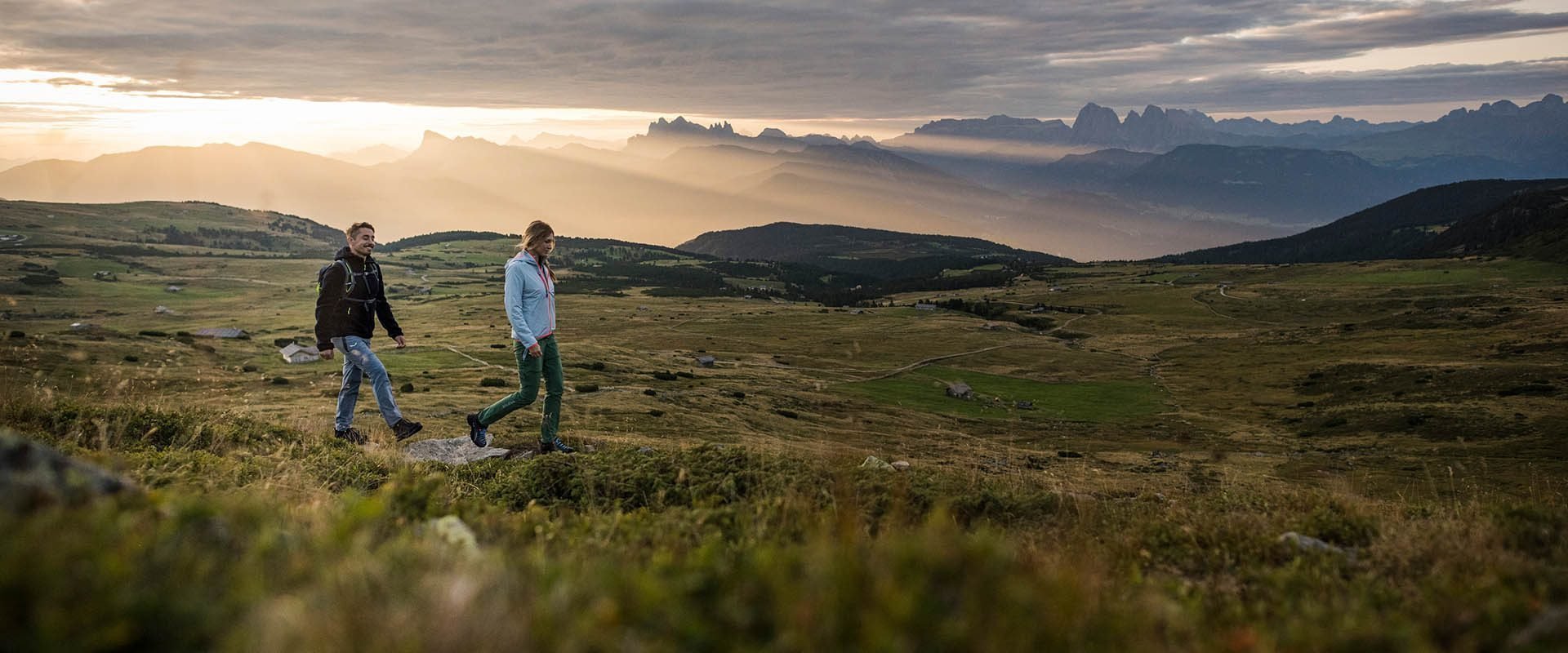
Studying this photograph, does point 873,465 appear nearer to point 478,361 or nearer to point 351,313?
point 351,313

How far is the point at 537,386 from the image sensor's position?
1404cm

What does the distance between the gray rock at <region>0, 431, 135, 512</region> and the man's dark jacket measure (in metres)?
10.2

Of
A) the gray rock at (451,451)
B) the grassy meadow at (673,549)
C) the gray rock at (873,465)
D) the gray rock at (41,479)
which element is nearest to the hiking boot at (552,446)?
the gray rock at (451,451)

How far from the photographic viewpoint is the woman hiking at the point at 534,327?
43.6ft

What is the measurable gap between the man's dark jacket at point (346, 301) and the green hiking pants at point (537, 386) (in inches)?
96.8

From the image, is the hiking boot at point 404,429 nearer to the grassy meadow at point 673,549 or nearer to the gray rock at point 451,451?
the gray rock at point 451,451

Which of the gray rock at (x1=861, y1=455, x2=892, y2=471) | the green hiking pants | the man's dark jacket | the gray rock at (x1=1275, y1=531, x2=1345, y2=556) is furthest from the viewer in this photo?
the man's dark jacket

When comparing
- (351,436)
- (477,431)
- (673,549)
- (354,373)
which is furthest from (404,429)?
(673,549)

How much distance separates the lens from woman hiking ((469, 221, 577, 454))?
43.6ft

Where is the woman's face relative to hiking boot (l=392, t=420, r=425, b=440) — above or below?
above

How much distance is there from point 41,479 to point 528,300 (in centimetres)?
971

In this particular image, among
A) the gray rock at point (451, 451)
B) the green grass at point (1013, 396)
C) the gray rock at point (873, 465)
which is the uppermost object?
the gray rock at point (873, 465)

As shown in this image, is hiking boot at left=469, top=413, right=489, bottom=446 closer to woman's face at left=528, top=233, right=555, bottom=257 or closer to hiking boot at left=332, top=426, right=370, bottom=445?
hiking boot at left=332, top=426, right=370, bottom=445

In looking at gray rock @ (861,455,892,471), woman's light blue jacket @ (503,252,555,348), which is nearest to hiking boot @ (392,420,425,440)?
woman's light blue jacket @ (503,252,555,348)
